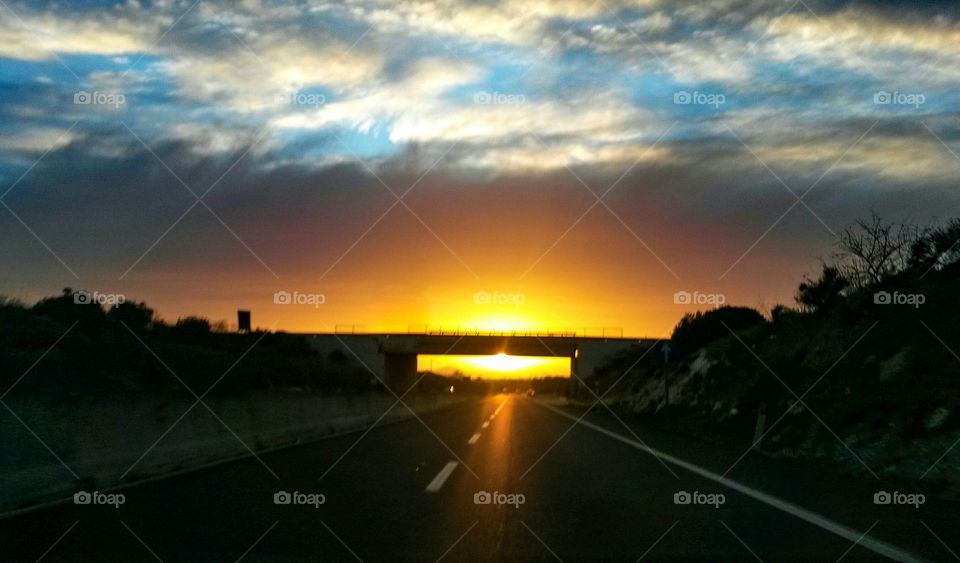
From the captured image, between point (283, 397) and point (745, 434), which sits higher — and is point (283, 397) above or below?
above

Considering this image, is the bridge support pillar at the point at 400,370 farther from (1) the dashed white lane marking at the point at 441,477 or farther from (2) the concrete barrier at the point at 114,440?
(1) the dashed white lane marking at the point at 441,477

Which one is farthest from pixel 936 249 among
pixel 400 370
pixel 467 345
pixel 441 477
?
pixel 400 370

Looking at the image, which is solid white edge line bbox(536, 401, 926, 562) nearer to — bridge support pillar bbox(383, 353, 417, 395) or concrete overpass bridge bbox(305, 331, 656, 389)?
concrete overpass bridge bbox(305, 331, 656, 389)

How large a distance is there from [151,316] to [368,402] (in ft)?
37.2

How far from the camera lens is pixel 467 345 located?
250 ft

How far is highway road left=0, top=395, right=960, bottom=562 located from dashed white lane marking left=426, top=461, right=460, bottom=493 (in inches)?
1.9

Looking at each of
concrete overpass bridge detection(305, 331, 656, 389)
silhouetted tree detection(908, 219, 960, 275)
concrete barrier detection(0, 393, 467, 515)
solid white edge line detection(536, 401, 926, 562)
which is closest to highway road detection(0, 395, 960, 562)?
solid white edge line detection(536, 401, 926, 562)

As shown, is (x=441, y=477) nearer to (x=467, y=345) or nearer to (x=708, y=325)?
(x=708, y=325)

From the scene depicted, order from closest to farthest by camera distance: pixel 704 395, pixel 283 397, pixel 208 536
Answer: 1. pixel 208 536
2. pixel 283 397
3. pixel 704 395

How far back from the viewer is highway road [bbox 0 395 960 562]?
8266mm

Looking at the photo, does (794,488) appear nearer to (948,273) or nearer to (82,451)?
(82,451)

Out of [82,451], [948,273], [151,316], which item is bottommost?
[82,451]

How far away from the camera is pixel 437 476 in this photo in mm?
14430

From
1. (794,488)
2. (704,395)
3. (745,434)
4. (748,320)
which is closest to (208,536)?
(794,488)
